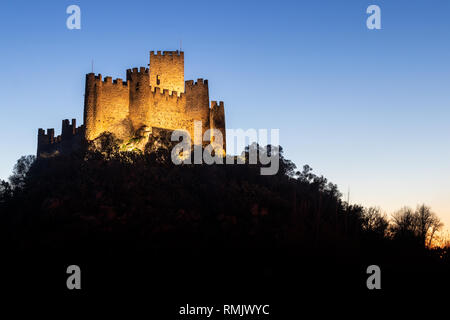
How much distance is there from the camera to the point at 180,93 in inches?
1770

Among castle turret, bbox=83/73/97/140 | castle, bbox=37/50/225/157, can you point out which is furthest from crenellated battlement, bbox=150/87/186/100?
castle turret, bbox=83/73/97/140

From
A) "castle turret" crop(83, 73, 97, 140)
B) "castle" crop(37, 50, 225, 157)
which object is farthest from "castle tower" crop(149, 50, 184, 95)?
"castle turret" crop(83, 73, 97, 140)

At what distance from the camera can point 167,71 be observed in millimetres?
45531

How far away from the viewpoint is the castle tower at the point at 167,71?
45.2 m

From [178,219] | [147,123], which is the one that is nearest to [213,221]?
[178,219]

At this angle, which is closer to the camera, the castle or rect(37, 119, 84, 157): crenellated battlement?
the castle

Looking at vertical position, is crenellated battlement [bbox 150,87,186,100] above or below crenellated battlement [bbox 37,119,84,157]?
above

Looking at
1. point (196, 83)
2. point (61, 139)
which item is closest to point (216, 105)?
point (196, 83)

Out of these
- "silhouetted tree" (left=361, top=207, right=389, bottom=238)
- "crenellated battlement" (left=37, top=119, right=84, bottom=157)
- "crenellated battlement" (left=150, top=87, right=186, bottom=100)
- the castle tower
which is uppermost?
the castle tower

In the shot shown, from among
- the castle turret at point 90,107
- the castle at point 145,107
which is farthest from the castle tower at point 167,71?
the castle turret at point 90,107

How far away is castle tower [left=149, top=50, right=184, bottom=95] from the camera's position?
148 ft

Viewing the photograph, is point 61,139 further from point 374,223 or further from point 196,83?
point 374,223

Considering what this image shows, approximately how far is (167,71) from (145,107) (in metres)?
4.31

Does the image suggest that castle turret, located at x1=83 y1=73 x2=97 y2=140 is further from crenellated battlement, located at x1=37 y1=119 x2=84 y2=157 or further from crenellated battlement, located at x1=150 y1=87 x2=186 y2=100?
crenellated battlement, located at x1=150 y1=87 x2=186 y2=100
